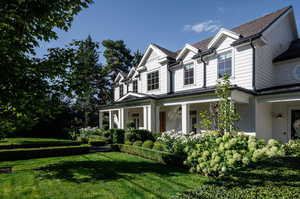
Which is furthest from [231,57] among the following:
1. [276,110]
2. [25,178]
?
[25,178]

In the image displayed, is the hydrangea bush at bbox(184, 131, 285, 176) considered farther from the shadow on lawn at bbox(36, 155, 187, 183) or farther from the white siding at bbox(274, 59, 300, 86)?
the white siding at bbox(274, 59, 300, 86)

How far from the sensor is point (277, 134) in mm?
11594

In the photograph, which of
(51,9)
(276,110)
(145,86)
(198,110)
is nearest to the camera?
(51,9)

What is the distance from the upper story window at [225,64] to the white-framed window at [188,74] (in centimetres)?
252

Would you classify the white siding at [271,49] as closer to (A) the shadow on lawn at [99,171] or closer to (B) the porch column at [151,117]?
(B) the porch column at [151,117]

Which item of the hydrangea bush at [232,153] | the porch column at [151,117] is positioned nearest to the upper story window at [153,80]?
the porch column at [151,117]

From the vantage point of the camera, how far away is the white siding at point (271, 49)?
37.1 feet

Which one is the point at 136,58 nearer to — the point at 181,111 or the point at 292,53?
the point at 181,111

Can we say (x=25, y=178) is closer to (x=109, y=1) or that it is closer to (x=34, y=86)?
(x=34, y=86)

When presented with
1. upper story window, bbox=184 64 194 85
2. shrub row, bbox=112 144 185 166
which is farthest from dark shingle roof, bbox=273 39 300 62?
shrub row, bbox=112 144 185 166

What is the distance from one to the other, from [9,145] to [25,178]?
7.42 meters

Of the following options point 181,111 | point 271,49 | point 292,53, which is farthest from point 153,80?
point 292,53

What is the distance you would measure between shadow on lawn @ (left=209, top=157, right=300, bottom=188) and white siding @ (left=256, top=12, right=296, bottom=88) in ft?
28.0

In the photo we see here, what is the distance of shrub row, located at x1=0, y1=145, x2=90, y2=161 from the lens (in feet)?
31.1
